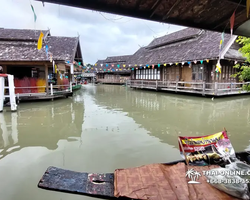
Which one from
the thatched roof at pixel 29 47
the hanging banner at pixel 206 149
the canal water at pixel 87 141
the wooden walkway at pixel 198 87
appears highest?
the thatched roof at pixel 29 47

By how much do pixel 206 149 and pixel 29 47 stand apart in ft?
45.4

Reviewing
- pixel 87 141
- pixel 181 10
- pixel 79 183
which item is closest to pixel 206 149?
pixel 79 183

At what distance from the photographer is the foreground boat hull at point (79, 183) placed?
2189 millimetres

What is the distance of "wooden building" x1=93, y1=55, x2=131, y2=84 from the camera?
31202 mm

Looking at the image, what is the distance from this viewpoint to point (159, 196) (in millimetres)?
2148

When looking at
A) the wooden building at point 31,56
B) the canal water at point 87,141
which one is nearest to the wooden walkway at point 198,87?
the canal water at point 87,141

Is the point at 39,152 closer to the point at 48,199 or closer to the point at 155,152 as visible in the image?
the point at 48,199

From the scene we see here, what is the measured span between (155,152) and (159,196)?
185cm

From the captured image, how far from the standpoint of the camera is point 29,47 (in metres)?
12.9

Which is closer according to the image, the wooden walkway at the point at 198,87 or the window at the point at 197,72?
the wooden walkway at the point at 198,87

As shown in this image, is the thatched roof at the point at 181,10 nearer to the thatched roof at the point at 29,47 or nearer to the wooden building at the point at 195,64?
the wooden building at the point at 195,64

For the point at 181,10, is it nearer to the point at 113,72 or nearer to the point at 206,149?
the point at 206,149

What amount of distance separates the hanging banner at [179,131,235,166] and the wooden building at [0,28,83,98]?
9636mm

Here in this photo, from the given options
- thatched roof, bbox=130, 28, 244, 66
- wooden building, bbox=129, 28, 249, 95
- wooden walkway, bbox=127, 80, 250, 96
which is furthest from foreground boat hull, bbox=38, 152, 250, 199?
thatched roof, bbox=130, 28, 244, 66
